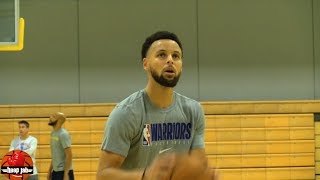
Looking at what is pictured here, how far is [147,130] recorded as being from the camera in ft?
8.70

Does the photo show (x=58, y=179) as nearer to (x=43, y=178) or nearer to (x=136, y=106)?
(x=43, y=178)

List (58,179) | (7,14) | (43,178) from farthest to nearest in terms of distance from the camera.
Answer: (43,178)
(58,179)
(7,14)

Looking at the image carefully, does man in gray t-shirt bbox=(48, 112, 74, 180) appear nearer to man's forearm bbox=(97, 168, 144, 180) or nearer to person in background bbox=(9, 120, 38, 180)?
person in background bbox=(9, 120, 38, 180)

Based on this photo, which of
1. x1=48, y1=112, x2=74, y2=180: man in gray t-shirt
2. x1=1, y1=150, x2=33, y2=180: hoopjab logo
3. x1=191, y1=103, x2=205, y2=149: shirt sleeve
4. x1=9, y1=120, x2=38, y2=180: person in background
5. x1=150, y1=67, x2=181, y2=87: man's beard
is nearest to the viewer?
x1=150, y1=67, x2=181, y2=87: man's beard

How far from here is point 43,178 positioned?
9797mm

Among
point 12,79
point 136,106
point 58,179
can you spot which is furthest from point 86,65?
point 136,106

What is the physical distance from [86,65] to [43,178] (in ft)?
8.24

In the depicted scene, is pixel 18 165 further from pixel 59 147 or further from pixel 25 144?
pixel 59 147

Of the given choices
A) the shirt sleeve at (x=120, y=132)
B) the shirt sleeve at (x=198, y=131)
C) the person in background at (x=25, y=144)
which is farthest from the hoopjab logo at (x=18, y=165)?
the shirt sleeve at (x=120, y=132)

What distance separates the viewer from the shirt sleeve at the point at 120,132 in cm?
252

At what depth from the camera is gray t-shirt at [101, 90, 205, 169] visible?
2.56m

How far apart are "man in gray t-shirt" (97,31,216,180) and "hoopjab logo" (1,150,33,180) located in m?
5.32

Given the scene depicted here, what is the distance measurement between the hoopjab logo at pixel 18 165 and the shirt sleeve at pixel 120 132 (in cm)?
540

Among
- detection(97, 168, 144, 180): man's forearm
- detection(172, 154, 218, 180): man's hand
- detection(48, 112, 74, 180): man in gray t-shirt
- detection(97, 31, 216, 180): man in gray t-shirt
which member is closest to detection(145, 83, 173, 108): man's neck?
detection(97, 31, 216, 180): man in gray t-shirt
